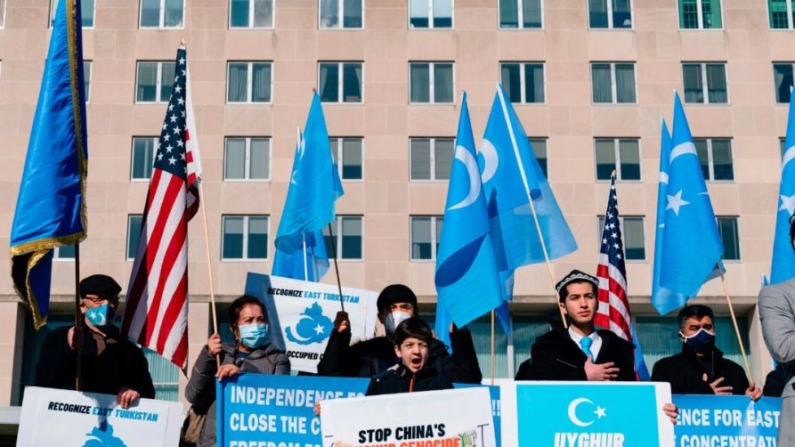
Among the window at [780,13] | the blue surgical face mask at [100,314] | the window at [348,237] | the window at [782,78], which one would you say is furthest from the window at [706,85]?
the blue surgical face mask at [100,314]

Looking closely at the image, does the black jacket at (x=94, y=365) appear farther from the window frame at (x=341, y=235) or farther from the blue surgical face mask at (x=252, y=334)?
the window frame at (x=341, y=235)

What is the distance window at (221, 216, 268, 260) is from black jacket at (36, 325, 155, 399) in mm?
24561

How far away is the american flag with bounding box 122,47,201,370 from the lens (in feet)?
32.3

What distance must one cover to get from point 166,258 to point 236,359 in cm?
135

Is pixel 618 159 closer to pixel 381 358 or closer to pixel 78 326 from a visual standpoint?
pixel 381 358

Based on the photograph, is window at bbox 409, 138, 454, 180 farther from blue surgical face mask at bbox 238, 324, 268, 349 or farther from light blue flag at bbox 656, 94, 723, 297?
blue surgical face mask at bbox 238, 324, 268, 349

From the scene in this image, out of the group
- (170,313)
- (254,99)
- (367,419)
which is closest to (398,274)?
(254,99)

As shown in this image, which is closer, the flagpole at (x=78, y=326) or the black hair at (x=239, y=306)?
Answer: the flagpole at (x=78, y=326)

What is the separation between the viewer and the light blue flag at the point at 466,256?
440 inches

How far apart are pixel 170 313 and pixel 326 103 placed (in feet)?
83.2

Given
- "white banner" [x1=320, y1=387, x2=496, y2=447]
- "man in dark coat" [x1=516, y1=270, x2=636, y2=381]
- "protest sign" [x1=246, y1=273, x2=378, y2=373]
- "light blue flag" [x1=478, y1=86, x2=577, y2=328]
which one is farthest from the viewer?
"light blue flag" [x1=478, y1=86, x2=577, y2=328]

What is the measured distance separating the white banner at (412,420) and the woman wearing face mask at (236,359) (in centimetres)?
153

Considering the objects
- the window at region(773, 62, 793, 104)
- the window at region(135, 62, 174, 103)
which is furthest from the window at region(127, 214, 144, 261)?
the window at region(773, 62, 793, 104)

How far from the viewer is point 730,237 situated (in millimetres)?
34281
